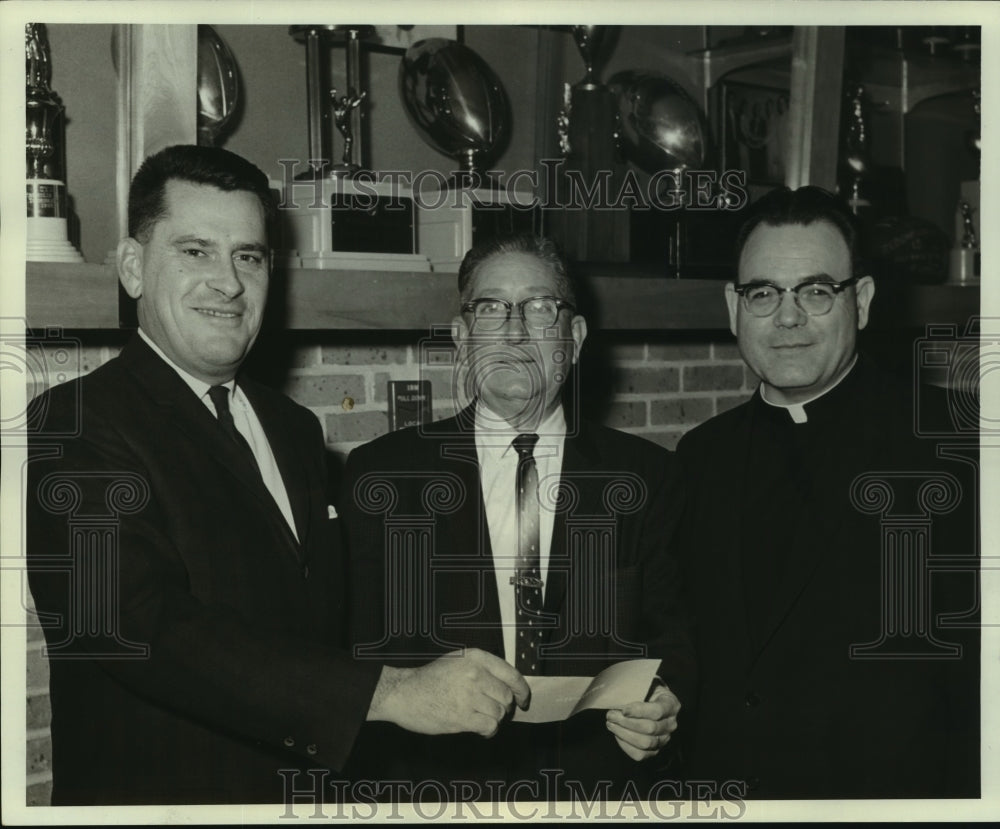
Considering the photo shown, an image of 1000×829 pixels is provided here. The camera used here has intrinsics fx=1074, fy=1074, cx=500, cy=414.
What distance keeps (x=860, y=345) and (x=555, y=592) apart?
1.44 metres

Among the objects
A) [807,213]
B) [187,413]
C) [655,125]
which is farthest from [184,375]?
[655,125]

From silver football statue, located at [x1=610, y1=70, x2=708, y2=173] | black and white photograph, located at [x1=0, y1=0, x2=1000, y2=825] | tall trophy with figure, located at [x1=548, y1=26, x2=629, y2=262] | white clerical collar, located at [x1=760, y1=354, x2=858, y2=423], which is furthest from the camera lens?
silver football statue, located at [x1=610, y1=70, x2=708, y2=173]

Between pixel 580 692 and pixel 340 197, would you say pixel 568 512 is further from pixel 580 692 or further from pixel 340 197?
pixel 340 197

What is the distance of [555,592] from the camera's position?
Result: 6.81 feet

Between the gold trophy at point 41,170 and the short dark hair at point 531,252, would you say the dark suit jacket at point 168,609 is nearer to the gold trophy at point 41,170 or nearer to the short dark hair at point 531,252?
the gold trophy at point 41,170

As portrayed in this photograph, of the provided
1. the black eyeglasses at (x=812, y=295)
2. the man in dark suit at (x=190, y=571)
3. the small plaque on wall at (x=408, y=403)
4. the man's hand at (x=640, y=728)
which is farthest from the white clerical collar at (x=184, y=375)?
the black eyeglasses at (x=812, y=295)

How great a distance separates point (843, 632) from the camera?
2.11m

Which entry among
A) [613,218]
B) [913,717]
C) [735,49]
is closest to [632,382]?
[613,218]

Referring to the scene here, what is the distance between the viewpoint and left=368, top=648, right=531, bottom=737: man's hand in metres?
1.77

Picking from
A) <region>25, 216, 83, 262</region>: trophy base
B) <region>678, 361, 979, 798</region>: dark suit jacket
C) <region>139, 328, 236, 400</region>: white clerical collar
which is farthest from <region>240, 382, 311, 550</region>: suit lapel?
<region>678, 361, 979, 798</region>: dark suit jacket

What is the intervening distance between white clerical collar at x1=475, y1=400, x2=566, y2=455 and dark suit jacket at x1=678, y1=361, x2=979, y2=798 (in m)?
0.35

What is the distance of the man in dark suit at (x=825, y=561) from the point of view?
2.11 meters

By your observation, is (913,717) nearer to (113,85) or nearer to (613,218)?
(613,218)

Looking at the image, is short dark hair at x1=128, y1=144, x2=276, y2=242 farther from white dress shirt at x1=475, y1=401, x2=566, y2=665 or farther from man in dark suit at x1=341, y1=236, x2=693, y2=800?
white dress shirt at x1=475, y1=401, x2=566, y2=665
